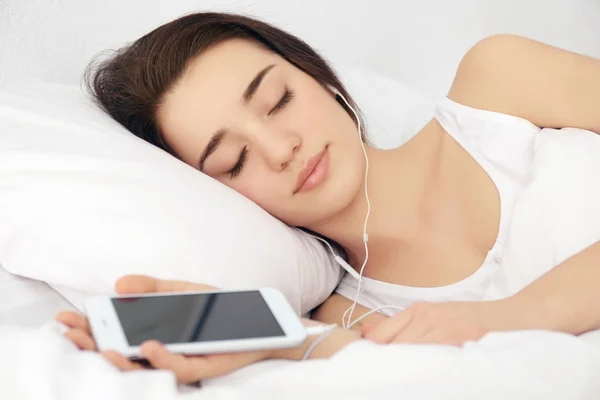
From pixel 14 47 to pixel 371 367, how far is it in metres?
1.06

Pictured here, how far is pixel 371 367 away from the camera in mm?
639

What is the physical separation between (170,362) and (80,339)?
97 millimetres

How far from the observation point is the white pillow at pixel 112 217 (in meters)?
0.92

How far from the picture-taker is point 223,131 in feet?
3.57

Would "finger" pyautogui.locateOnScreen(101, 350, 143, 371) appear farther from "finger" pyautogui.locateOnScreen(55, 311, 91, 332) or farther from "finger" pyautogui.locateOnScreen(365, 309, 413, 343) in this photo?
"finger" pyautogui.locateOnScreen(365, 309, 413, 343)

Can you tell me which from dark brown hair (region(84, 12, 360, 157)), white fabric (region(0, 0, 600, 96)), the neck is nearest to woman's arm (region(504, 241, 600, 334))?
the neck

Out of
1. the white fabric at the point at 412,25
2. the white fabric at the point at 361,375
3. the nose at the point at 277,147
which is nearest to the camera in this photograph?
the white fabric at the point at 361,375

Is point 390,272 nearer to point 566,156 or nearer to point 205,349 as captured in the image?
point 566,156

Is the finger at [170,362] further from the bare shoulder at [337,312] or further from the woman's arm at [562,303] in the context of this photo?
the bare shoulder at [337,312]

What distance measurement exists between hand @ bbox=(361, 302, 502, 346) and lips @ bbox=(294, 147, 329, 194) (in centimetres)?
35

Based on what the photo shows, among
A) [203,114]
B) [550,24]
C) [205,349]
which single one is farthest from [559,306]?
[550,24]

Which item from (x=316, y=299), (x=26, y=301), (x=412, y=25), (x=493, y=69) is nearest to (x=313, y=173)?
(x=316, y=299)

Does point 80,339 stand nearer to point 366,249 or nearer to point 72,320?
point 72,320

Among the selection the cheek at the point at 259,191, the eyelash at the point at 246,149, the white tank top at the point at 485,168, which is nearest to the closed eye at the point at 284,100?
the eyelash at the point at 246,149
